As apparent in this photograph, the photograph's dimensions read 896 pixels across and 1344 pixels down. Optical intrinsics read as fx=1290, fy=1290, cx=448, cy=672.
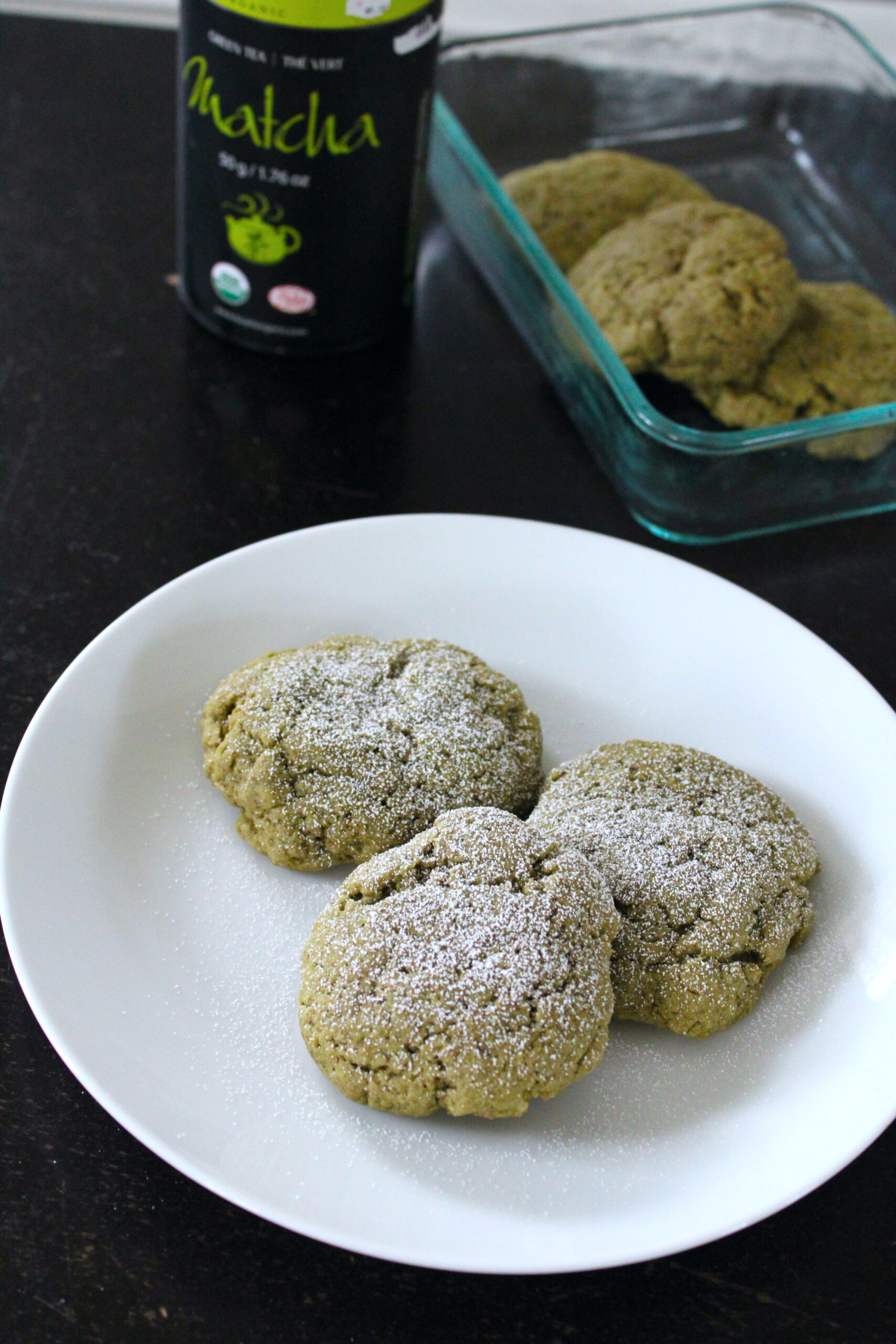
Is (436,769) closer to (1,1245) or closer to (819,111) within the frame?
(1,1245)

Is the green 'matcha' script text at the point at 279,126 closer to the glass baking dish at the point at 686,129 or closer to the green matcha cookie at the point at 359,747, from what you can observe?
the glass baking dish at the point at 686,129

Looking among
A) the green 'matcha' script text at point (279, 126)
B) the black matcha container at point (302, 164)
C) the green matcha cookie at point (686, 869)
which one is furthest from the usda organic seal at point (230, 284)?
the green matcha cookie at point (686, 869)

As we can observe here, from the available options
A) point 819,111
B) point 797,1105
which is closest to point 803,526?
point 797,1105

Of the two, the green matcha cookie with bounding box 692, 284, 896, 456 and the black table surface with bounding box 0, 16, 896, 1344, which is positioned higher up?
the green matcha cookie with bounding box 692, 284, 896, 456

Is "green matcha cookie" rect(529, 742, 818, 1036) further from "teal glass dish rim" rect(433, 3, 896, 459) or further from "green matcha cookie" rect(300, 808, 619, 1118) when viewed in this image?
"teal glass dish rim" rect(433, 3, 896, 459)

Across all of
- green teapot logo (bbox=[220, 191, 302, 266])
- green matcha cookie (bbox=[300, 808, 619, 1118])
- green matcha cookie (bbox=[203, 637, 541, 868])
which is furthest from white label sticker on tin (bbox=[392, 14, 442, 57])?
green matcha cookie (bbox=[300, 808, 619, 1118])

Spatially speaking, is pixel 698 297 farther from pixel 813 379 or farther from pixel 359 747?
pixel 359 747

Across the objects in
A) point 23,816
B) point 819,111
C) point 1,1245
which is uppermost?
point 819,111

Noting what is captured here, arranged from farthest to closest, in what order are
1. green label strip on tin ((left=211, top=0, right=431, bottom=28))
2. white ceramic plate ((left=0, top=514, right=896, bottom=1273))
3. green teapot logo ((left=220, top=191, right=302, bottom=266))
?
green teapot logo ((left=220, top=191, right=302, bottom=266)) < green label strip on tin ((left=211, top=0, right=431, bottom=28)) < white ceramic plate ((left=0, top=514, right=896, bottom=1273))
